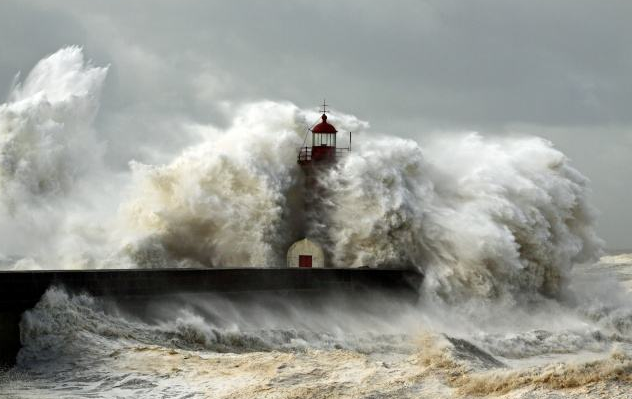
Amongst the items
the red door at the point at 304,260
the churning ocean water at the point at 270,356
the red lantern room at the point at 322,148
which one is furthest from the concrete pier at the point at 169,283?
the red lantern room at the point at 322,148

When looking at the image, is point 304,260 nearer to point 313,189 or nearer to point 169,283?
point 313,189

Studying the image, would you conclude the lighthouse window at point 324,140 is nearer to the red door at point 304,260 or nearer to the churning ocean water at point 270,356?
the red door at point 304,260

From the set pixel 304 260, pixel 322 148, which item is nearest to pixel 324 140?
pixel 322 148

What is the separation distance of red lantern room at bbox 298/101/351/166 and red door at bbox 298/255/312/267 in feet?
6.43

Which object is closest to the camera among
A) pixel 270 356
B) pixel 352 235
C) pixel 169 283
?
pixel 270 356

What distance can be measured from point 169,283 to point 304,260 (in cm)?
692

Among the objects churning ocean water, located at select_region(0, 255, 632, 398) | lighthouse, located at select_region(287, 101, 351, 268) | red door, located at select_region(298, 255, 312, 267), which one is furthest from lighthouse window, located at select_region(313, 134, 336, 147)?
churning ocean water, located at select_region(0, 255, 632, 398)

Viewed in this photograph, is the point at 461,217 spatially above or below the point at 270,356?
above

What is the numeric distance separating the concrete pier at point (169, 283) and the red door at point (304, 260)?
203 cm

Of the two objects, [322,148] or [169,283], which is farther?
[322,148]

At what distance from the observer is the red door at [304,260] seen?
19.8 meters

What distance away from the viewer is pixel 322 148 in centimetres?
2059

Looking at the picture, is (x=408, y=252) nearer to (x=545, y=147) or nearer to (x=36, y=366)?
(x=545, y=147)

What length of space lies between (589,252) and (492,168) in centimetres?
327
